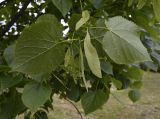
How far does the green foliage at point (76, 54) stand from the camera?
0.77 m

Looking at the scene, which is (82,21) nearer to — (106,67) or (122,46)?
(122,46)

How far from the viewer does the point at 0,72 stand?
1.06m

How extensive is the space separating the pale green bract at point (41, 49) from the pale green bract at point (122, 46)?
0.39 feet

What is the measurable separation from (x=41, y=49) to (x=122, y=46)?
180 mm

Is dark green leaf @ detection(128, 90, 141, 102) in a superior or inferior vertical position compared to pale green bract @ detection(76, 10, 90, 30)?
inferior

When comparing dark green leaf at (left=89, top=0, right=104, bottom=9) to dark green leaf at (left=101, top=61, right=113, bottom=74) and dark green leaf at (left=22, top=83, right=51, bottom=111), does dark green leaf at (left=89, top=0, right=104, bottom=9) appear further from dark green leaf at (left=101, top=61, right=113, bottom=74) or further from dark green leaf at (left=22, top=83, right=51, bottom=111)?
dark green leaf at (left=22, top=83, right=51, bottom=111)

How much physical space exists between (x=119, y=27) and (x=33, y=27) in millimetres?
176

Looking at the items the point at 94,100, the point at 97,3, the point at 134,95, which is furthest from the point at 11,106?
the point at 134,95

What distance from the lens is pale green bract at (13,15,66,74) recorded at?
812mm

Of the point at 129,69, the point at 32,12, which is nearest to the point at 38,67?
the point at 129,69

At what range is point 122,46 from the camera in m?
0.76

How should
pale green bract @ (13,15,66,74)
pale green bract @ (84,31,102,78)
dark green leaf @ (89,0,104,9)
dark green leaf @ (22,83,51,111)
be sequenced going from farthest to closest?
dark green leaf @ (89,0,104,9) → dark green leaf @ (22,83,51,111) → pale green bract @ (13,15,66,74) → pale green bract @ (84,31,102,78)

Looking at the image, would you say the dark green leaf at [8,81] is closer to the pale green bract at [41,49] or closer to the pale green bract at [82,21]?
the pale green bract at [41,49]

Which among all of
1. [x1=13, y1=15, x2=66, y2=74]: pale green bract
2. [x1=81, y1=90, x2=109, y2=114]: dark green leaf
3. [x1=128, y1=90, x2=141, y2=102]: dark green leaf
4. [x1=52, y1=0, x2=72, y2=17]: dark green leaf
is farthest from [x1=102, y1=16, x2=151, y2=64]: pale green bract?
[x1=128, y1=90, x2=141, y2=102]: dark green leaf
